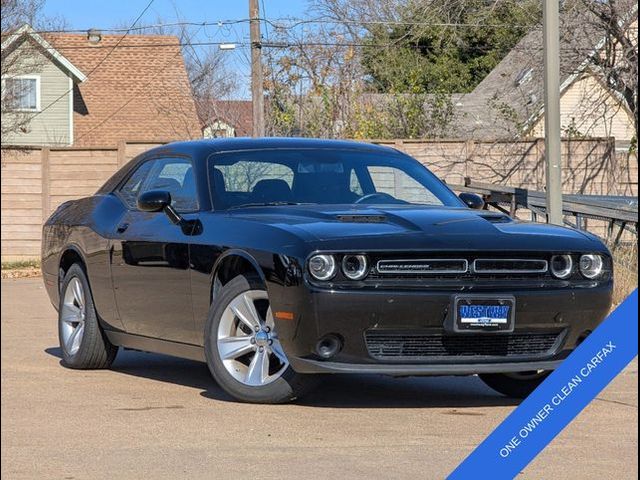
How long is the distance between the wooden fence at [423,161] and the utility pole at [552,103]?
401 inches

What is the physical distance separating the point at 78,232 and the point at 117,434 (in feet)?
9.65

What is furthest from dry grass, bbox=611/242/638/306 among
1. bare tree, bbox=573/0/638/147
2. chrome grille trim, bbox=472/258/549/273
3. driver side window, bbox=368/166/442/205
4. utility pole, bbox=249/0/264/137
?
utility pole, bbox=249/0/264/137

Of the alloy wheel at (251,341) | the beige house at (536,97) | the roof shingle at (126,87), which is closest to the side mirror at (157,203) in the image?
the alloy wheel at (251,341)

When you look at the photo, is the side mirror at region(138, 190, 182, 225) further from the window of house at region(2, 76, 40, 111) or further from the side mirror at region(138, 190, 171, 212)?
the window of house at region(2, 76, 40, 111)

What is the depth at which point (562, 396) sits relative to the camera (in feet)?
8.96

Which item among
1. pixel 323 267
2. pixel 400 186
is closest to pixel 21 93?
pixel 400 186

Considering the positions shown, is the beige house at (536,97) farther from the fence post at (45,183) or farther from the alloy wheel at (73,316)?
the alloy wheel at (73,316)

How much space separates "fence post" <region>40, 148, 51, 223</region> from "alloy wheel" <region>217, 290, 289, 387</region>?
16.3 m

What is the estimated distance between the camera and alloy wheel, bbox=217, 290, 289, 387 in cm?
701

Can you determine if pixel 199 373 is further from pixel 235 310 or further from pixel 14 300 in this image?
pixel 14 300

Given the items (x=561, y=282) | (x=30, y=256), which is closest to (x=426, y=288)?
(x=561, y=282)

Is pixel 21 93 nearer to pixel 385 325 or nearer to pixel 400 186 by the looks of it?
pixel 400 186

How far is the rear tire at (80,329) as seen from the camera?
27.6 feet

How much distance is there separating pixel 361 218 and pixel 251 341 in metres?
0.84
